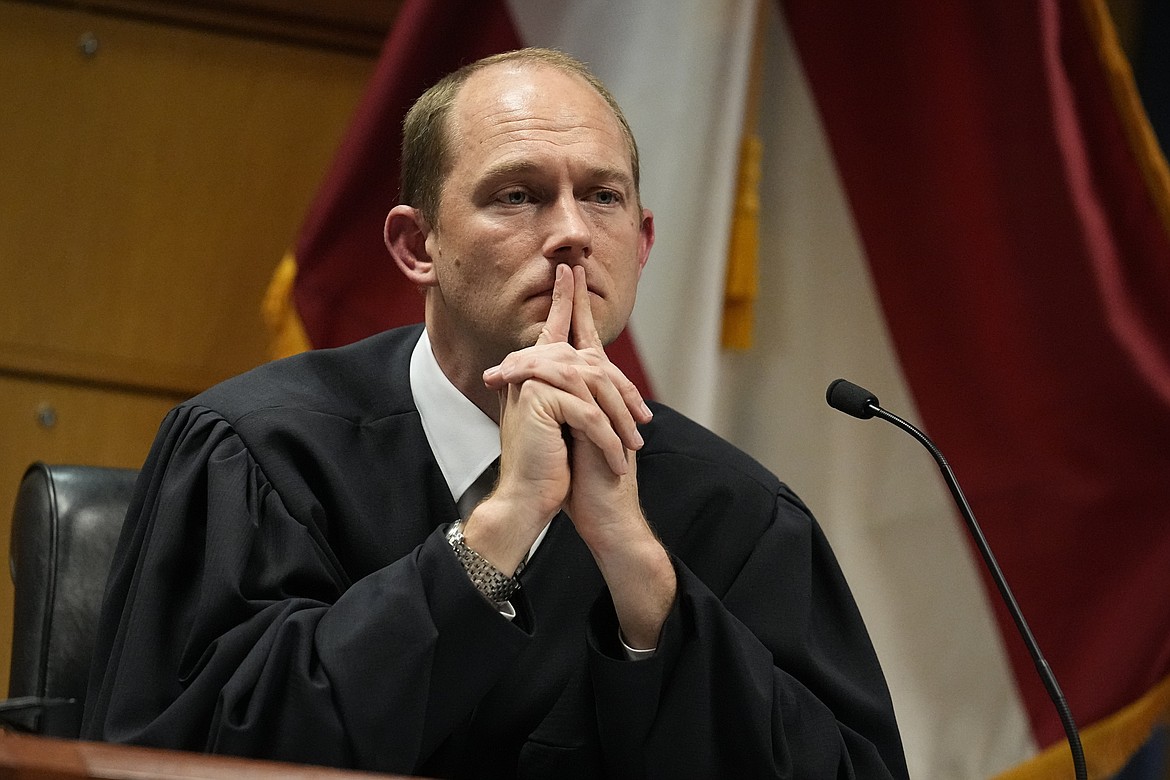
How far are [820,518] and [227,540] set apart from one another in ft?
5.17

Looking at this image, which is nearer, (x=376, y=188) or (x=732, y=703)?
(x=732, y=703)

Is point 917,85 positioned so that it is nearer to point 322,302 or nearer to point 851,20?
point 851,20

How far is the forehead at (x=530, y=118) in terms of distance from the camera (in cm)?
165

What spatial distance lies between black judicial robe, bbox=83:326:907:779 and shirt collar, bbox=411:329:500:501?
0.8 inches

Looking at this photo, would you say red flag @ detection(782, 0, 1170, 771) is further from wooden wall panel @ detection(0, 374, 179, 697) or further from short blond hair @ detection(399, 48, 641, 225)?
wooden wall panel @ detection(0, 374, 179, 697)

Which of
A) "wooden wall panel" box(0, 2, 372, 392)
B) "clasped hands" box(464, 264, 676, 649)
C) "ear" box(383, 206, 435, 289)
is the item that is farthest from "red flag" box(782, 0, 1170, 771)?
"clasped hands" box(464, 264, 676, 649)

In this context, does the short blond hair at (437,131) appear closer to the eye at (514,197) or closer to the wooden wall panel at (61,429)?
the eye at (514,197)

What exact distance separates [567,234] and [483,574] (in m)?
0.44

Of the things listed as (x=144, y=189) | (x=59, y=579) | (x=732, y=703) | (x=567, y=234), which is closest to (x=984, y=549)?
(x=732, y=703)

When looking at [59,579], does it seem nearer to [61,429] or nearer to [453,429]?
[453,429]

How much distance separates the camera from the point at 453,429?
5.49 ft

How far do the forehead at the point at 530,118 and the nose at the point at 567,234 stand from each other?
0.07 metres

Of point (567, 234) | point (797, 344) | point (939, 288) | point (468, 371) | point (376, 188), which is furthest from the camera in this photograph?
point (797, 344)

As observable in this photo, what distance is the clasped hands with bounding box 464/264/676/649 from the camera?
4.56ft
